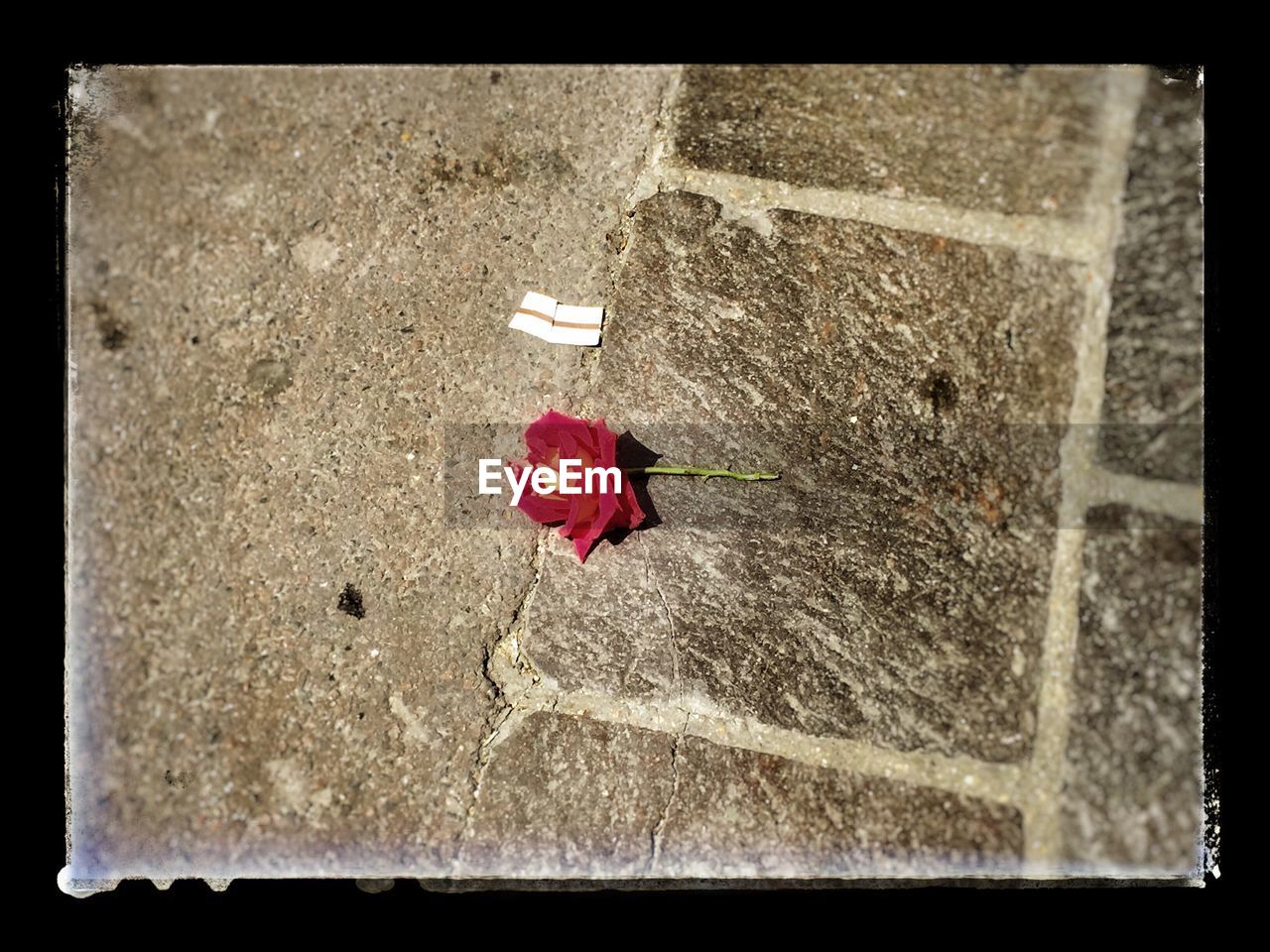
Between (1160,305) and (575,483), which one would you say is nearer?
(575,483)

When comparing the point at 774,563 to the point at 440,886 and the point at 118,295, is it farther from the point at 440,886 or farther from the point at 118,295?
the point at 118,295

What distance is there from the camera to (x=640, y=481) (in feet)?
4.13

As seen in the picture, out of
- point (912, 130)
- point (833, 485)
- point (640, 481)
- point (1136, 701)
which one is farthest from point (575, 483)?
point (1136, 701)

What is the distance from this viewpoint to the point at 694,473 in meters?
1.24

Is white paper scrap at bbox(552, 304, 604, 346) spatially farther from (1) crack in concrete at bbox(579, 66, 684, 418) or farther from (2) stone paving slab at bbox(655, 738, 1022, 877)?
(2) stone paving slab at bbox(655, 738, 1022, 877)

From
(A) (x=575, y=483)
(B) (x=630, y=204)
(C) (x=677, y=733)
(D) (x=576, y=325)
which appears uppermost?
(B) (x=630, y=204)

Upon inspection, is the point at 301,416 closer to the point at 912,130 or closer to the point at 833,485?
the point at 833,485

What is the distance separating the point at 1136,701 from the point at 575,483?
3.14 ft

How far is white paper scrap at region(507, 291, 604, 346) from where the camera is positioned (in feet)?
4.24

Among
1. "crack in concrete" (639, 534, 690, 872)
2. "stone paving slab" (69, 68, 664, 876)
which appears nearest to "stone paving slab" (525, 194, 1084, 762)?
"crack in concrete" (639, 534, 690, 872)

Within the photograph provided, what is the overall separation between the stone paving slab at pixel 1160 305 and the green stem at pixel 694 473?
0.57 metres

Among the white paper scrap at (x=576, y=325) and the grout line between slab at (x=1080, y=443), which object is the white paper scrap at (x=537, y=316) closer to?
the white paper scrap at (x=576, y=325)

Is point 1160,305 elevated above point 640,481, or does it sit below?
above

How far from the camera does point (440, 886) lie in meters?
1.23
